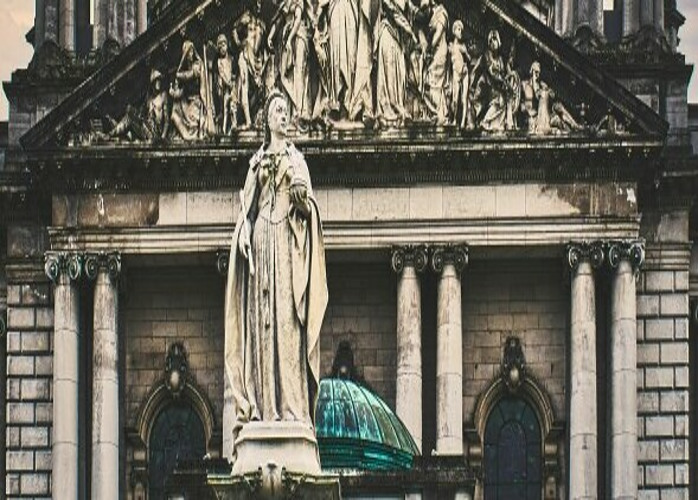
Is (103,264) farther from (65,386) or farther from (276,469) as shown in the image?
(276,469)

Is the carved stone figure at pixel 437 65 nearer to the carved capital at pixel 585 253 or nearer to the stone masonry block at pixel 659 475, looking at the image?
the carved capital at pixel 585 253

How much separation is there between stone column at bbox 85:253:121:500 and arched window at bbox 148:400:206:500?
Result: 109cm

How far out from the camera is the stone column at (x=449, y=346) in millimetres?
64125

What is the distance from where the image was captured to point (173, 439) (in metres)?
66.2

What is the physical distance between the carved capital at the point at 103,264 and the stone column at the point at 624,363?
31.4ft

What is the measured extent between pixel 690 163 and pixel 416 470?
29.9m

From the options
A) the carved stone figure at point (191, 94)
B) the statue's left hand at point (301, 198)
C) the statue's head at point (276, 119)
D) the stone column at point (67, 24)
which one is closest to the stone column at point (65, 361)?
the carved stone figure at point (191, 94)

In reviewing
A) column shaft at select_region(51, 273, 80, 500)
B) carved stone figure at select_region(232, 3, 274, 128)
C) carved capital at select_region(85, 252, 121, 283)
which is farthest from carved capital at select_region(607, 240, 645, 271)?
column shaft at select_region(51, 273, 80, 500)

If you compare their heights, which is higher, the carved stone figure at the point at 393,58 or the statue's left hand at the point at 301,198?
the carved stone figure at the point at 393,58

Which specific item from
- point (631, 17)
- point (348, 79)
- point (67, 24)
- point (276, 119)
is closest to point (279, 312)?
point (276, 119)

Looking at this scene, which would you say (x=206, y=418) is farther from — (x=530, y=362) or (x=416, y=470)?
(x=416, y=470)

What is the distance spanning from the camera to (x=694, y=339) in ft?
222

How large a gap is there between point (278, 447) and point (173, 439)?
35632mm

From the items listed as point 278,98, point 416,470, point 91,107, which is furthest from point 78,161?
point 278,98
